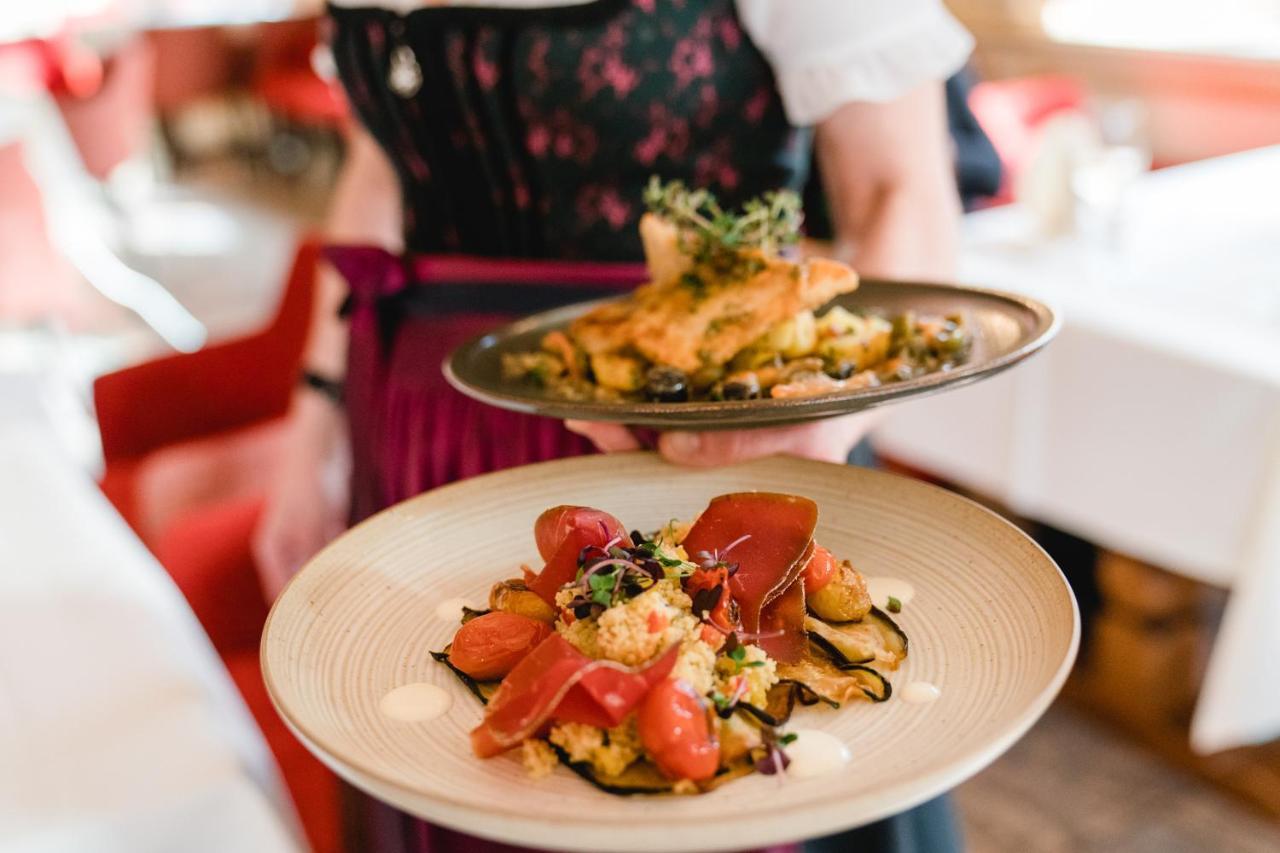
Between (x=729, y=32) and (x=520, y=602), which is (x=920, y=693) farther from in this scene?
(x=729, y=32)


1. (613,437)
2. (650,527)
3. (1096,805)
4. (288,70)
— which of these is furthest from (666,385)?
(288,70)

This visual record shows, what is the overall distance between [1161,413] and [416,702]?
1780 millimetres

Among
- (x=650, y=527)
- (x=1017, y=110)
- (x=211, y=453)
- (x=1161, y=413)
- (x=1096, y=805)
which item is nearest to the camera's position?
(x=650, y=527)

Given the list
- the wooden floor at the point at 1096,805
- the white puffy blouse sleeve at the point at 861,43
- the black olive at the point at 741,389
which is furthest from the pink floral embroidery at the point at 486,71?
the wooden floor at the point at 1096,805

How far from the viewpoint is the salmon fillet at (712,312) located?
91cm

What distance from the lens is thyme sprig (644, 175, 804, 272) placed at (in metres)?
0.90

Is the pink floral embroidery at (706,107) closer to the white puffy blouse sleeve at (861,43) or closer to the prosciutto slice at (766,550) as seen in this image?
the white puffy blouse sleeve at (861,43)

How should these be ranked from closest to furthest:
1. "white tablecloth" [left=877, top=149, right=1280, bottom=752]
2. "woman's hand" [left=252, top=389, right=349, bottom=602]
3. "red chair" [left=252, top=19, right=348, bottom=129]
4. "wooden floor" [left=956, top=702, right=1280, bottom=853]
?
"woman's hand" [left=252, top=389, right=349, bottom=602] < "white tablecloth" [left=877, top=149, right=1280, bottom=752] < "wooden floor" [left=956, top=702, right=1280, bottom=853] < "red chair" [left=252, top=19, right=348, bottom=129]

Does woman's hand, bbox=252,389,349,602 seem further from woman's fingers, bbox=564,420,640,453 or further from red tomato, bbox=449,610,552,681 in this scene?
red tomato, bbox=449,610,552,681

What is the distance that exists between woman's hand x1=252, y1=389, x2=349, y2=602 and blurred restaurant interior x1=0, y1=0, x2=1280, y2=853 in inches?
5.4

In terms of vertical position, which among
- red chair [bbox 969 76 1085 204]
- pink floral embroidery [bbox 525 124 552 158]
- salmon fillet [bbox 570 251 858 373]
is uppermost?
pink floral embroidery [bbox 525 124 552 158]

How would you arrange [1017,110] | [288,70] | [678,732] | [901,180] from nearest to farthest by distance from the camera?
[678,732], [901,180], [1017,110], [288,70]

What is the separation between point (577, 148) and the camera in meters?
1.16

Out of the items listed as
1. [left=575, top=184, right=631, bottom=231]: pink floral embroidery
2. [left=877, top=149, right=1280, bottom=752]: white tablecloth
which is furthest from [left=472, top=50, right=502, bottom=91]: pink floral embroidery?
[left=877, top=149, right=1280, bottom=752]: white tablecloth
